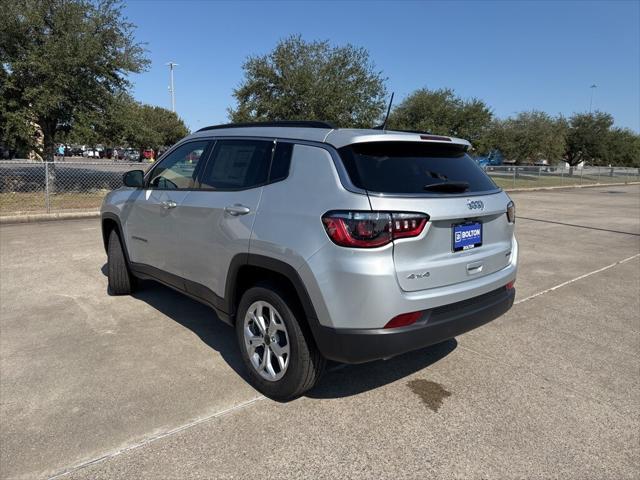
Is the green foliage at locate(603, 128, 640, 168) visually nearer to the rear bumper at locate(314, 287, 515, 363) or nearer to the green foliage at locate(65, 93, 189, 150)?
the green foliage at locate(65, 93, 189, 150)

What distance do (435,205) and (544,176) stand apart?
33.1 metres

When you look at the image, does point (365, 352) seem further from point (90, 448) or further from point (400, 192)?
point (90, 448)

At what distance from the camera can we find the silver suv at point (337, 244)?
8.50 ft

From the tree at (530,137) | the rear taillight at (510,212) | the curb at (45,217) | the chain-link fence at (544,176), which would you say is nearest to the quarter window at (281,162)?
the rear taillight at (510,212)

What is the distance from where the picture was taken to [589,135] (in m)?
40.3

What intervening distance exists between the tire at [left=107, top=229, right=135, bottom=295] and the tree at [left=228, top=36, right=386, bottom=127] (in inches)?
613

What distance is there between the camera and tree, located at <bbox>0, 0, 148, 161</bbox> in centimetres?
1257

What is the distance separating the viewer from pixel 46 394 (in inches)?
126

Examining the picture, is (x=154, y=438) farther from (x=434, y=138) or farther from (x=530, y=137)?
(x=530, y=137)

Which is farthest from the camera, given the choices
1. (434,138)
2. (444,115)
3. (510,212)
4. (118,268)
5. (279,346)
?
(444,115)

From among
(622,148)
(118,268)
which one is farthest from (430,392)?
(622,148)

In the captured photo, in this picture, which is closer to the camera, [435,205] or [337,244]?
[337,244]

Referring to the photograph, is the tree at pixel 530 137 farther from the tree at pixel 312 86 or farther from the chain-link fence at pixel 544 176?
the tree at pixel 312 86

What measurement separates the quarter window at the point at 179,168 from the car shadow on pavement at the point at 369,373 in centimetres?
189
